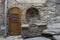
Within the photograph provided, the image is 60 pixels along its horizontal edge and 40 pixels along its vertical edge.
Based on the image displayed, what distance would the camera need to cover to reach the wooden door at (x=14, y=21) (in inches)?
283

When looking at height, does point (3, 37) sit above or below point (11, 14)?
below

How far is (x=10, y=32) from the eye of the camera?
7.24m

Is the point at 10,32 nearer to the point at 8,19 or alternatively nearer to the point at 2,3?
the point at 8,19

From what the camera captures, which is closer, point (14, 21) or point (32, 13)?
point (32, 13)

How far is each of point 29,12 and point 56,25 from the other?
496 centimetres

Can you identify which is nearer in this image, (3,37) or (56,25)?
(56,25)

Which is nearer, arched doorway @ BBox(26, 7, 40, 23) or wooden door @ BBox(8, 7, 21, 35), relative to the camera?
arched doorway @ BBox(26, 7, 40, 23)

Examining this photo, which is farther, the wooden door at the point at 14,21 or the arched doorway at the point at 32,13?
the wooden door at the point at 14,21

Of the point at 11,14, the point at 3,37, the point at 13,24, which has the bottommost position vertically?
the point at 3,37

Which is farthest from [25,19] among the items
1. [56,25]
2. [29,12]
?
[56,25]

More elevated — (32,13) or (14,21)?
(32,13)

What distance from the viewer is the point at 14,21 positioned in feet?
23.9

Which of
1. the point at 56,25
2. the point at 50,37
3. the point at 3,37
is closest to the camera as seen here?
the point at 50,37

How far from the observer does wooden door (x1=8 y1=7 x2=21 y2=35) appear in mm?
7176
